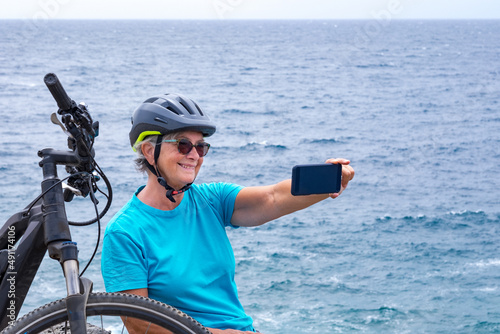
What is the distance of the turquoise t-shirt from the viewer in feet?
9.26

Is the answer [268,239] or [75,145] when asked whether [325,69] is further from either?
[75,145]

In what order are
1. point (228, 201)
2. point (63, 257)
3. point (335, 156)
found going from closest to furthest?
point (63, 257) < point (228, 201) < point (335, 156)

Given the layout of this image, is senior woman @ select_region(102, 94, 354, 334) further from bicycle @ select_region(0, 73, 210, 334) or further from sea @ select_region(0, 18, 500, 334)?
sea @ select_region(0, 18, 500, 334)

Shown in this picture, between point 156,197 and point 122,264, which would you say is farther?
point 156,197

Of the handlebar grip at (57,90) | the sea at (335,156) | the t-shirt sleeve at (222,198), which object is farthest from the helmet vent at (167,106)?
the sea at (335,156)

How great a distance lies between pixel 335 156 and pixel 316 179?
43.7 m

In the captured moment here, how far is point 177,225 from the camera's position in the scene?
10.2ft

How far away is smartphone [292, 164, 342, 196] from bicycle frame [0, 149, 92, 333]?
3.35 ft

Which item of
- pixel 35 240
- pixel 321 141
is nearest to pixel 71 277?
pixel 35 240

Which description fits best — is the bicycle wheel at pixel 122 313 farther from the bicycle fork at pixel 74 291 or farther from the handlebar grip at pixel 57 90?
the handlebar grip at pixel 57 90

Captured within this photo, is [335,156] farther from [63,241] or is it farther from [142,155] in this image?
[63,241]

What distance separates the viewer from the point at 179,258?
9.79 ft

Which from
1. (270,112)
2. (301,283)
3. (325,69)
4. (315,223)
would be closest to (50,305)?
(301,283)

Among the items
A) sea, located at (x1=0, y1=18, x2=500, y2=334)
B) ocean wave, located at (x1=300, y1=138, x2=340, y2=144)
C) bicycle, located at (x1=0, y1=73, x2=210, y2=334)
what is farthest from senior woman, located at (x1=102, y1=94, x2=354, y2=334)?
ocean wave, located at (x1=300, y1=138, x2=340, y2=144)
